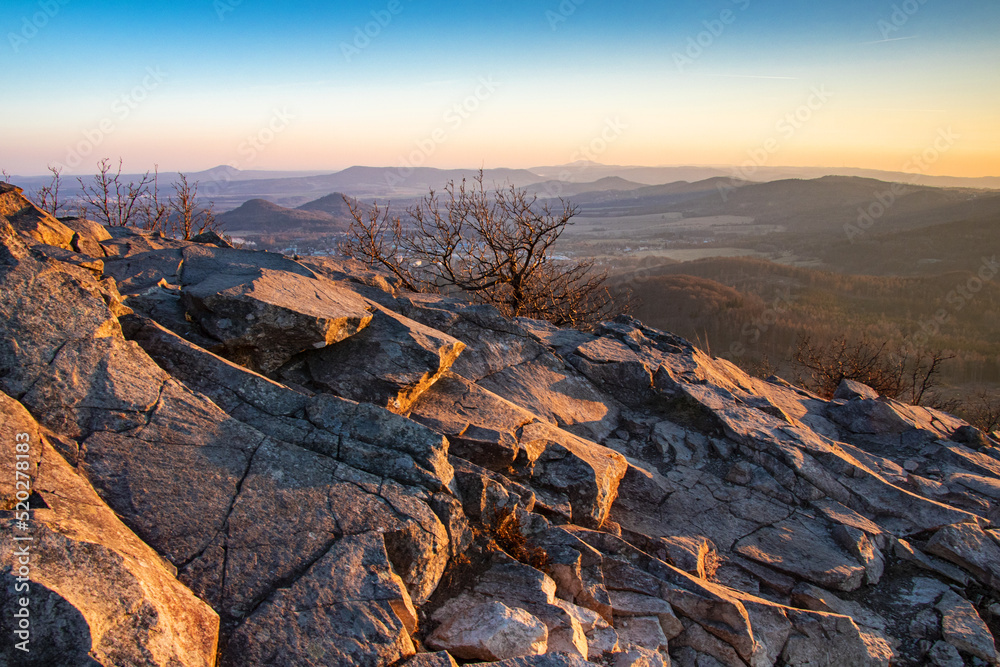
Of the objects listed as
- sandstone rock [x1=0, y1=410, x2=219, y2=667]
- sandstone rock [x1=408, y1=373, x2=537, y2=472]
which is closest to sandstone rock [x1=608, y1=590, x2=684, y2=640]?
sandstone rock [x1=408, y1=373, x2=537, y2=472]

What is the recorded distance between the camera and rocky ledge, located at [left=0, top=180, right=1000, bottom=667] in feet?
10.2

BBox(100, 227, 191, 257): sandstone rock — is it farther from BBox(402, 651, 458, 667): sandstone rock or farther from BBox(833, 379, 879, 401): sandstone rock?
BBox(833, 379, 879, 401): sandstone rock

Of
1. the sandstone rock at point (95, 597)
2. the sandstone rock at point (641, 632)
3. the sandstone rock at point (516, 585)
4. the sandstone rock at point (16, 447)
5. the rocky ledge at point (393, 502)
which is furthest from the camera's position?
the sandstone rock at point (641, 632)

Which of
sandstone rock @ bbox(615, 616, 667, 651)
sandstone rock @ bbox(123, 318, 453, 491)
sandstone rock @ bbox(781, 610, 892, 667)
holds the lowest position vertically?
sandstone rock @ bbox(781, 610, 892, 667)

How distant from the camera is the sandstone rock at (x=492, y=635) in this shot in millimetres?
3369

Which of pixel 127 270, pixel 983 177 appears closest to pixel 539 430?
pixel 127 270

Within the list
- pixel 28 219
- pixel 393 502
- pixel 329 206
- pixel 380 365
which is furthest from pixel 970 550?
pixel 329 206

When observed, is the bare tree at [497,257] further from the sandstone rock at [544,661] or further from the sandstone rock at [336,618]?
the sandstone rock at [544,661]

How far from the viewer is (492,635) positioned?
342cm

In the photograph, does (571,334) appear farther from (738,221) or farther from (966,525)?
(738,221)

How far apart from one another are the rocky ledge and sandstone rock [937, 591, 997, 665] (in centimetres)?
2

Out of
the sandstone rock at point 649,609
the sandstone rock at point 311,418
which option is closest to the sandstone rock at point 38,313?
the sandstone rock at point 311,418

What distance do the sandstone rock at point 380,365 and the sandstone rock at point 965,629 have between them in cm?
555

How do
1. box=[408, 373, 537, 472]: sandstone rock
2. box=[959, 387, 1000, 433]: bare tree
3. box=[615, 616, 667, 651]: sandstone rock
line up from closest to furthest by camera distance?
1. box=[615, 616, 667, 651]: sandstone rock
2. box=[408, 373, 537, 472]: sandstone rock
3. box=[959, 387, 1000, 433]: bare tree
